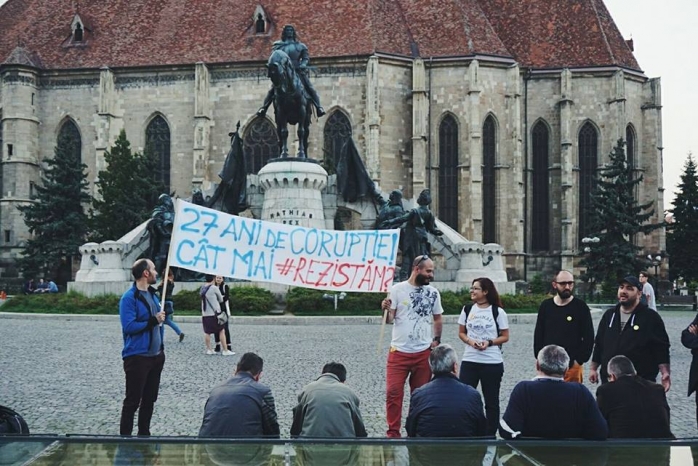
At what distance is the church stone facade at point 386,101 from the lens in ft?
143

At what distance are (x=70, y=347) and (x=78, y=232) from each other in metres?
28.5

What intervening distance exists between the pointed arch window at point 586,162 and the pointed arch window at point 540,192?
1.89 meters

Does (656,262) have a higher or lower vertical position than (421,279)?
higher

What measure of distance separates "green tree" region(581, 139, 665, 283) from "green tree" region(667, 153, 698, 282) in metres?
4.55

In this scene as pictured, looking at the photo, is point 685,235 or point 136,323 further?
point 685,235

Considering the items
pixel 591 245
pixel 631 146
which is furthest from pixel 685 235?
pixel 591 245

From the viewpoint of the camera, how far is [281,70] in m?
23.1

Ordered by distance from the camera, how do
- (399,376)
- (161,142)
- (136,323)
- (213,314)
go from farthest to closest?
(161,142) < (213,314) < (399,376) < (136,323)

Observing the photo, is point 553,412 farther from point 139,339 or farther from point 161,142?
point 161,142

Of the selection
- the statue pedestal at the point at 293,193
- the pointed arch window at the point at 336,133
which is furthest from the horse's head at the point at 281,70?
the pointed arch window at the point at 336,133

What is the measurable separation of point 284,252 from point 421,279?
2773 mm

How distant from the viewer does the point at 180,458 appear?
4.06m

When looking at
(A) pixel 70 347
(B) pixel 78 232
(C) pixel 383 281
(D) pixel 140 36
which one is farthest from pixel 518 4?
(C) pixel 383 281

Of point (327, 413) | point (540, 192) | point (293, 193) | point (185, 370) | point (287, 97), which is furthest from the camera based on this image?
point (540, 192)
